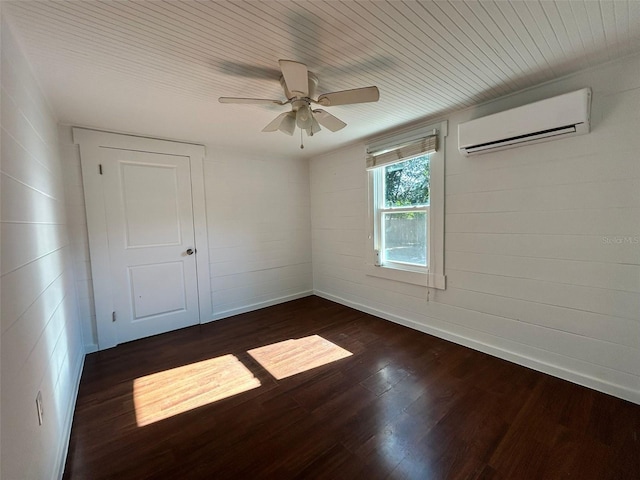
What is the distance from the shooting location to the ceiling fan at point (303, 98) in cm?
159

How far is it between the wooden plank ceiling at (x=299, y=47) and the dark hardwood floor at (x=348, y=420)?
7.46ft

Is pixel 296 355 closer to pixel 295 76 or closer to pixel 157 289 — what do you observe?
pixel 157 289

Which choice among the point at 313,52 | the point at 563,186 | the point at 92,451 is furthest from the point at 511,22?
the point at 92,451

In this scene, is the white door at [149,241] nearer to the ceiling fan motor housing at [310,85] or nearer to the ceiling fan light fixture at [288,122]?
the ceiling fan light fixture at [288,122]

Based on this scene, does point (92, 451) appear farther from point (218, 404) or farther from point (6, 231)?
point (6, 231)

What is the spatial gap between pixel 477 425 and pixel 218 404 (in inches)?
68.3

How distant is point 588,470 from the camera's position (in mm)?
1416

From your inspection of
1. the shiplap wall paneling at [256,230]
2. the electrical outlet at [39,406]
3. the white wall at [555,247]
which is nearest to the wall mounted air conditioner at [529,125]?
the white wall at [555,247]

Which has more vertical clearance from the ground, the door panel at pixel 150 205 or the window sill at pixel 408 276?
the door panel at pixel 150 205

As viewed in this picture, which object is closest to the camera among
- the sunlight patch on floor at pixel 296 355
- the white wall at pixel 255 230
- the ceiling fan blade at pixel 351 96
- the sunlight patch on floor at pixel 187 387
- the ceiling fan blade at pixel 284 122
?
the ceiling fan blade at pixel 351 96

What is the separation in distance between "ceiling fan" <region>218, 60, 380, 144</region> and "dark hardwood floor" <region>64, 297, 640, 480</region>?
2056 mm

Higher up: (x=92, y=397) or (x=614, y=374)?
(x=614, y=374)

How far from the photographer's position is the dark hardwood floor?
147 centimetres

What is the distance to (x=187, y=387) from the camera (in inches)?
86.4
